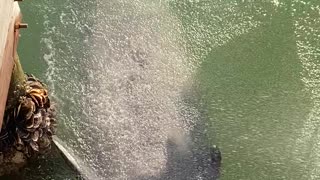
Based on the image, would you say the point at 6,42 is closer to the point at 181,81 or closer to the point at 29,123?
the point at 29,123

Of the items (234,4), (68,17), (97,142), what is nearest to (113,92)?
(97,142)

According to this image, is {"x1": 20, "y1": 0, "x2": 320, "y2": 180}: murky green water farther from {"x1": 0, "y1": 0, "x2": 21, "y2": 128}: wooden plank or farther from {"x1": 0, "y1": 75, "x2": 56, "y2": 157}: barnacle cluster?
{"x1": 0, "y1": 0, "x2": 21, "y2": 128}: wooden plank

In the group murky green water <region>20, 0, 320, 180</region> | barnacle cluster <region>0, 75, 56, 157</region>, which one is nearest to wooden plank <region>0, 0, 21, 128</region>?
barnacle cluster <region>0, 75, 56, 157</region>

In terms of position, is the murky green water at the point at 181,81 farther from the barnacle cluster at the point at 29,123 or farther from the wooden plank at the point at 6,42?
the wooden plank at the point at 6,42

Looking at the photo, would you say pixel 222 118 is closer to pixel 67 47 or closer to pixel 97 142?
pixel 97 142

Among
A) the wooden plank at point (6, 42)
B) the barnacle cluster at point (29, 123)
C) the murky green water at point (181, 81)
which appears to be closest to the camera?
the wooden plank at point (6, 42)

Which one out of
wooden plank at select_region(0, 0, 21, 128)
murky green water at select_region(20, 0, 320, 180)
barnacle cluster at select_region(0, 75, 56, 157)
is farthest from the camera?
murky green water at select_region(20, 0, 320, 180)

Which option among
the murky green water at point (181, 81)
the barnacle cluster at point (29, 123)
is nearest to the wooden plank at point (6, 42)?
the barnacle cluster at point (29, 123)
